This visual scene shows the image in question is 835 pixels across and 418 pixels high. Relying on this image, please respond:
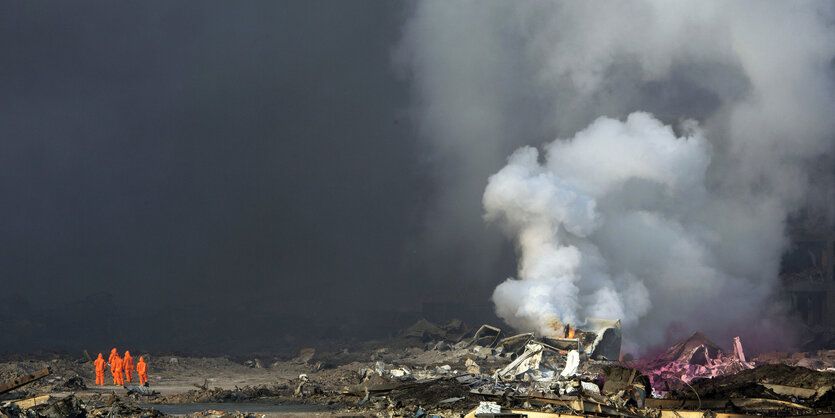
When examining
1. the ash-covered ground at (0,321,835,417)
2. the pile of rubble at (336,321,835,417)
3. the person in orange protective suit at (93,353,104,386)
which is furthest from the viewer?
the person in orange protective suit at (93,353,104,386)

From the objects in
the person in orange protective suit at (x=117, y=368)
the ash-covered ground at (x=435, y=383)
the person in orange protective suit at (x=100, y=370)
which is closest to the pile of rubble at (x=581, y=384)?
the ash-covered ground at (x=435, y=383)

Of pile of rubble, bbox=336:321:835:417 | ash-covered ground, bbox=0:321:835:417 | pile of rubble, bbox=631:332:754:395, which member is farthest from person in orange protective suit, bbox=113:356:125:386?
pile of rubble, bbox=631:332:754:395

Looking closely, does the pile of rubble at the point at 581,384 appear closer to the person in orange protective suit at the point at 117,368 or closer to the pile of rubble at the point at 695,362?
the pile of rubble at the point at 695,362

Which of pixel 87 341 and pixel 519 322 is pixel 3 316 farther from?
pixel 519 322

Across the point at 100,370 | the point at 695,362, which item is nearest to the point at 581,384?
the point at 695,362

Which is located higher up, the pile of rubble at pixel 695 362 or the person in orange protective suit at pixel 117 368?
the pile of rubble at pixel 695 362

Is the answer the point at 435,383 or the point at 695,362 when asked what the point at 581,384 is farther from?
the point at 695,362

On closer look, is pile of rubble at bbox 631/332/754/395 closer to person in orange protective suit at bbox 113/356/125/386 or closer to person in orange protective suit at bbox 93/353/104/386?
person in orange protective suit at bbox 113/356/125/386

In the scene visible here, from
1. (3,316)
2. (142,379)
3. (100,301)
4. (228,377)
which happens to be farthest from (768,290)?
(3,316)

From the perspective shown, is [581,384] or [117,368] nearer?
[581,384]

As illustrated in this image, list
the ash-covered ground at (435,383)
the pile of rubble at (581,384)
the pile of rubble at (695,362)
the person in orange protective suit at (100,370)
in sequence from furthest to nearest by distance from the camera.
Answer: the pile of rubble at (695,362) < the person in orange protective suit at (100,370) < the ash-covered ground at (435,383) < the pile of rubble at (581,384)

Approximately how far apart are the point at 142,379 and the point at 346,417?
12.4m

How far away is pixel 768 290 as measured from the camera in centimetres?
5347

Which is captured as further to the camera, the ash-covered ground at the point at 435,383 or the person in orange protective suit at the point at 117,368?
the person in orange protective suit at the point at 117,368
